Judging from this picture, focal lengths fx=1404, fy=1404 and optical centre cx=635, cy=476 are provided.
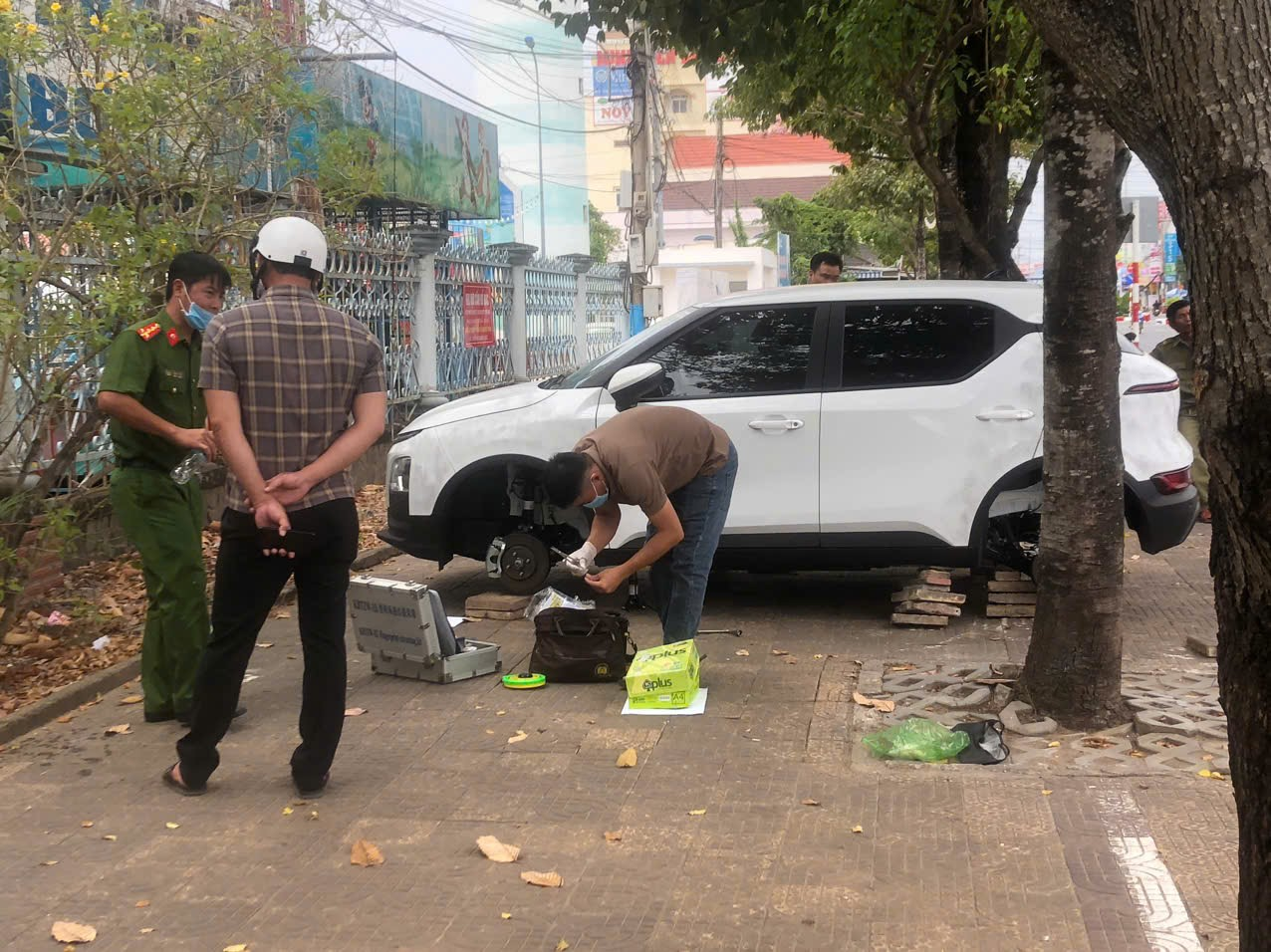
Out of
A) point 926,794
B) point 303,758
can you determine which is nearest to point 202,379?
point 303,758

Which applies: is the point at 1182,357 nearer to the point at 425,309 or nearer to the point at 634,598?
the point at 634,598

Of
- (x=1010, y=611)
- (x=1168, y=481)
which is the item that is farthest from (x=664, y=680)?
(x=1168, y=481)

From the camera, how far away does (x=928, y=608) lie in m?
7.61

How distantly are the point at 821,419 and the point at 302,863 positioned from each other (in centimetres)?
403

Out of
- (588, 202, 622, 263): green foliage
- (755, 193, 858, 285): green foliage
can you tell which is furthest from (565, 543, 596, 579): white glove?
(588, 202, 622, 263): green foliage

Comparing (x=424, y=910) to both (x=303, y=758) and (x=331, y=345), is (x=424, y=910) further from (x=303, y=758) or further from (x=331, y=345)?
(x=331, y=345)

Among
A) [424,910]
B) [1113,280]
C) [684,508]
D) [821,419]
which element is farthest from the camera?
[821,419]

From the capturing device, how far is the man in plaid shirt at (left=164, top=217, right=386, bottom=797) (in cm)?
479

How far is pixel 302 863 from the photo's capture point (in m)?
4.49

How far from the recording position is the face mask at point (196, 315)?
570cm

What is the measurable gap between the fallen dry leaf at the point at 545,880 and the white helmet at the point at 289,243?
87.8 inches

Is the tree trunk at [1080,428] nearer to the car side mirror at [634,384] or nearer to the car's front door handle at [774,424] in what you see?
the car's front door handle at [774,424]

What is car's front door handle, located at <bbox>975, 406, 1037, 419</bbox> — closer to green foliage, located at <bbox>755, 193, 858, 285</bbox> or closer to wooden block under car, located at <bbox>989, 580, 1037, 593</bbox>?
wooden block under car, located at <bbox>989, 580, 1037, 593</bbox>

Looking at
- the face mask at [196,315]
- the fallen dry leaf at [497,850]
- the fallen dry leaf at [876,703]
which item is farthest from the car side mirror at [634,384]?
the fallen dry leaf at [497,850]
